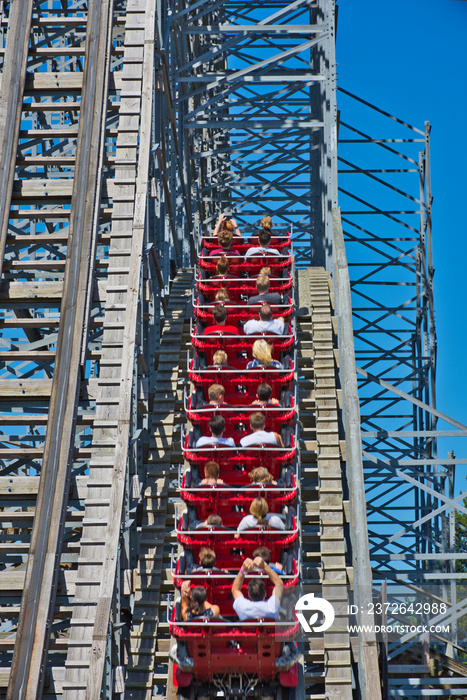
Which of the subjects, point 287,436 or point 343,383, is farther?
point 343,383

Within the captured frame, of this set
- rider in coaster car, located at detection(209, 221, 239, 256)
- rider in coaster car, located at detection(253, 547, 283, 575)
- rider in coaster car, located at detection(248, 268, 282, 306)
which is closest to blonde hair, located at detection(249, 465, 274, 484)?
rider in coaster car, located at detection(253, 547, 283, 575)

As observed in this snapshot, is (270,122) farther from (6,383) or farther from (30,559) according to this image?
(30,559)

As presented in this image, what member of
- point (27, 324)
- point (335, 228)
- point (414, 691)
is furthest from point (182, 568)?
point (335, 228)

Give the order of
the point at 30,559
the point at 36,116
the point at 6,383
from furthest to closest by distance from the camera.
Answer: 1. the point at 36,116
2. the point at 6,383
3. the point at 30,559

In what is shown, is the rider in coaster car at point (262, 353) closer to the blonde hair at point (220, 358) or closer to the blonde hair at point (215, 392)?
the blonde hair at point (220, 358)

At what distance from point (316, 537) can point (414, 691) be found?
12.3 feet

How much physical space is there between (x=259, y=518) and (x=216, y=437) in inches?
49.7

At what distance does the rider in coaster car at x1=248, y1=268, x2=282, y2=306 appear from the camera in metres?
12.7

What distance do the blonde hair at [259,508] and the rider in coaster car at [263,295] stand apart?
12.1ft

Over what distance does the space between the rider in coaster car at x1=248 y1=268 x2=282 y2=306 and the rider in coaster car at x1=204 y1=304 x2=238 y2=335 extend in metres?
0.59

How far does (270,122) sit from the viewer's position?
20547mm

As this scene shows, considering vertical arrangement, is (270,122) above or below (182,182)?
above

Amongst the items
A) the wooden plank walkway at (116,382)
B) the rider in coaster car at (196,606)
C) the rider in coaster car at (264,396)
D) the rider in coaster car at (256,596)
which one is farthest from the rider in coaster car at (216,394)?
the rider in coaster car at (196,606)

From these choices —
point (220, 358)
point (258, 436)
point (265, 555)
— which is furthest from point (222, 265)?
point (265, 555)
